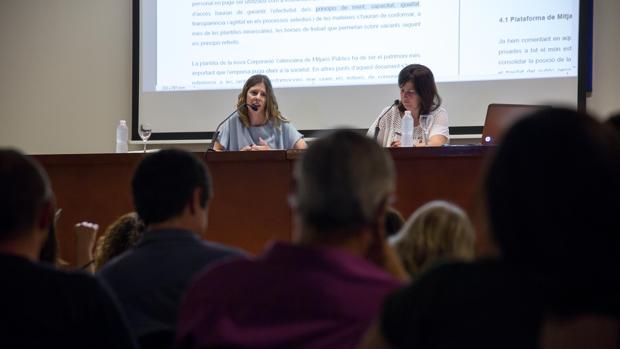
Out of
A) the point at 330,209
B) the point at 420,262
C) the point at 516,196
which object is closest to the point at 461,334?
the point at 516,196

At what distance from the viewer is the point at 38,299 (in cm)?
122

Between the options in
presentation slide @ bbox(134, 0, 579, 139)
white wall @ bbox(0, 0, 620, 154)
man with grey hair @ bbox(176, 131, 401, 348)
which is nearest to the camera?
man with grey hair @ bbox(176, 131, 401, 348)

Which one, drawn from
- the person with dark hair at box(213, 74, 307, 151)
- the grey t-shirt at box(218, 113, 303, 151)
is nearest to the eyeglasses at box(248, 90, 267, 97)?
the person with dark hair at box(213, 74, 307, 151)

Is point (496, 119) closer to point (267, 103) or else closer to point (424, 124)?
point (424, 124)

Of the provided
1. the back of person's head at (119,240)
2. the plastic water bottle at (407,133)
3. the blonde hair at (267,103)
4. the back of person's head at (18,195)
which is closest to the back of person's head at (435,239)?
the back of person's head at (18,195)

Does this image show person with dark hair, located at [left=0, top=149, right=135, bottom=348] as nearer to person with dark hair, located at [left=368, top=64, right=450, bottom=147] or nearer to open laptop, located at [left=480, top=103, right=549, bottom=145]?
open laptop, located at [left=480, top=103, right=549, bottom=145]

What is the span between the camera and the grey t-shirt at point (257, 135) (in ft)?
15.4

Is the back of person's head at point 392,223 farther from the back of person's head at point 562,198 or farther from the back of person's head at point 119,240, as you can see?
the back of person's head at point 562,198

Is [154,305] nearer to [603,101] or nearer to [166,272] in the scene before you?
[166,272]

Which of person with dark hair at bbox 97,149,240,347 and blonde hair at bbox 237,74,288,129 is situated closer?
person with dark hair at bbox 97,149,240,347

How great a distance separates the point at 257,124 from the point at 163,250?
3.11 meters

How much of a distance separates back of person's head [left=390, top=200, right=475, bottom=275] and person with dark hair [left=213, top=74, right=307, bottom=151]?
121 inches

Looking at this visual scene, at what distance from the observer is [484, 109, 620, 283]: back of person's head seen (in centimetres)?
86

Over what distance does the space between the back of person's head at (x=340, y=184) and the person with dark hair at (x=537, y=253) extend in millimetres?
229
